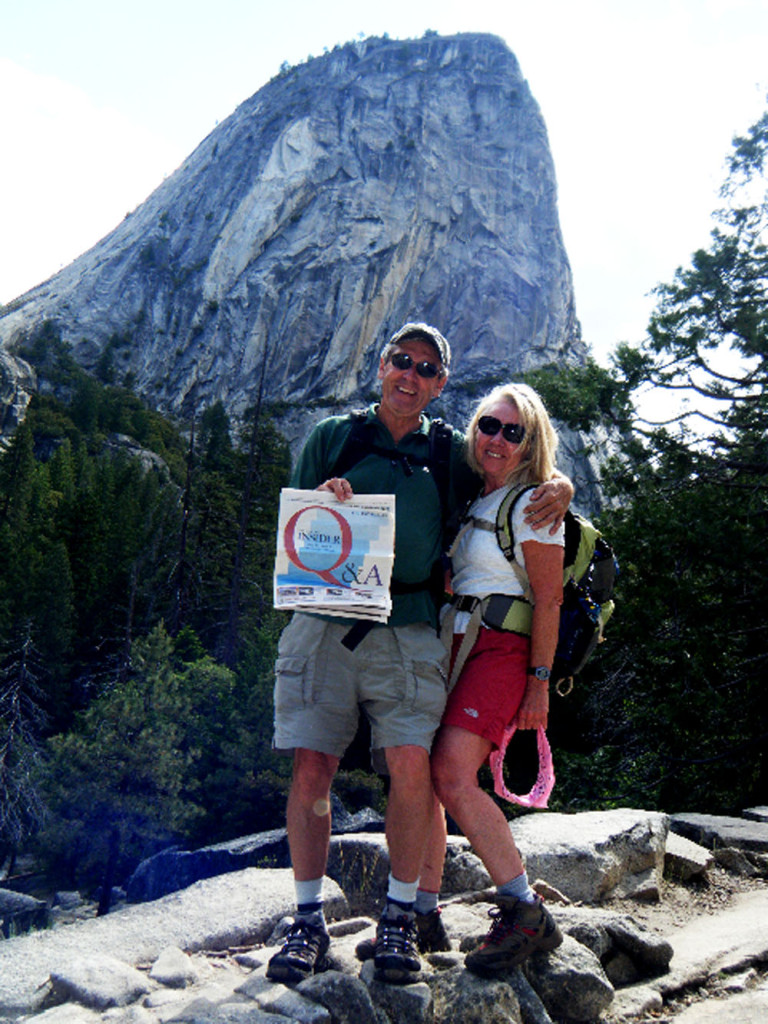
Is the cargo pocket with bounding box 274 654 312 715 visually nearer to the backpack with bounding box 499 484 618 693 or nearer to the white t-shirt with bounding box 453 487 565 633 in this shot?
the white t-shirt with bounding box 453 487 565 633

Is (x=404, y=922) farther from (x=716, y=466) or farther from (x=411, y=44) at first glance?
(x=411, y=44)

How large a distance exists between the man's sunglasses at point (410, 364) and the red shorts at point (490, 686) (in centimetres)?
108

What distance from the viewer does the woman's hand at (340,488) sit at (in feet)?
10.4

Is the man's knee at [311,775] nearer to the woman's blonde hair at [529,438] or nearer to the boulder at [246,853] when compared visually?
the woman's blonde hair at [529,438]

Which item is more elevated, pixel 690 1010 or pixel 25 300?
pixel 25 300

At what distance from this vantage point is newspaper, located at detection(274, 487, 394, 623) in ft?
10.2

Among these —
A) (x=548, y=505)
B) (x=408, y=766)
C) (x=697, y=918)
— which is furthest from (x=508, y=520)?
(x=697, y=918)

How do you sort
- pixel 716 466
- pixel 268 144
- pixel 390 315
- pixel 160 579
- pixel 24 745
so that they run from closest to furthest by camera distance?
1. pixel 716 466
2. pixel 24 745
3. pixel 160 579
4. pixel 390 315
5. pixel 268 144

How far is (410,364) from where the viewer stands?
3.44 m

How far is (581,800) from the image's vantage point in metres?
12.6

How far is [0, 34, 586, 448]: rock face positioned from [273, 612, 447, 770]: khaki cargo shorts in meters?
78.0

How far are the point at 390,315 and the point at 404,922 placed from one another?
86798 millimetres

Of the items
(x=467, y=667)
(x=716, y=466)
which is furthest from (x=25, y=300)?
(x=467, y=667)

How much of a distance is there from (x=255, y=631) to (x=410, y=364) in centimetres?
2842
